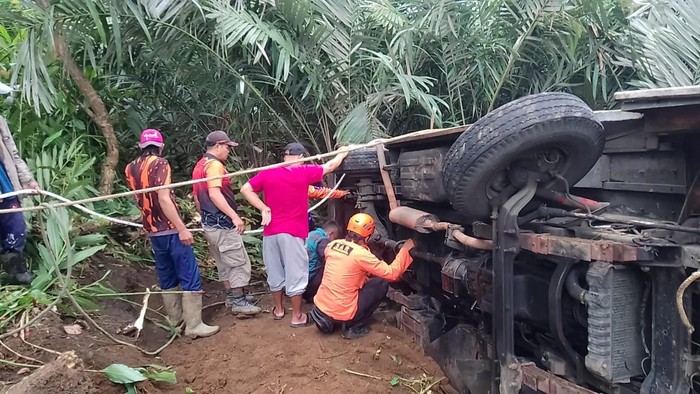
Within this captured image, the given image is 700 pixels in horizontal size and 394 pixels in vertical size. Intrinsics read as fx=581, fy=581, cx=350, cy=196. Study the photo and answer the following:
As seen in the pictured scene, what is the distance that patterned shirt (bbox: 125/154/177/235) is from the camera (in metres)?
4.37

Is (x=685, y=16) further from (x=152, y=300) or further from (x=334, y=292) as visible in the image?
(x=152, y=300)

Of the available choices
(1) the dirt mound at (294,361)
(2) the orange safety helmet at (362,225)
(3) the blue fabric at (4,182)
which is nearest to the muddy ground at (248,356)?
(1) the dirt mound at (294,361)

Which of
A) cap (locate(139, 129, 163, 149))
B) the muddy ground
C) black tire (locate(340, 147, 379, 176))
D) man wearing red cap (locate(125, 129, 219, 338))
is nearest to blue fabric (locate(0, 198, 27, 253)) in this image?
the muddy ground

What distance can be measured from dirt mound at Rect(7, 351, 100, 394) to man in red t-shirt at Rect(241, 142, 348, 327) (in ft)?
5.95

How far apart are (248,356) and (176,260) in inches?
40.0

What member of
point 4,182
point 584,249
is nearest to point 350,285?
point 584,249

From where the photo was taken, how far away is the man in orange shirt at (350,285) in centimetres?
419

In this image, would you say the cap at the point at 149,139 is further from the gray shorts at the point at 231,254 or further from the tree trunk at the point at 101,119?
the tree trunk at the point at 101,119

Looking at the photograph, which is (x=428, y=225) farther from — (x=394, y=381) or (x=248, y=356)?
(x=248, y=356)

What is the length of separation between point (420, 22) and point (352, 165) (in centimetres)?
160

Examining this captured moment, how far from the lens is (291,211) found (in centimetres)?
472

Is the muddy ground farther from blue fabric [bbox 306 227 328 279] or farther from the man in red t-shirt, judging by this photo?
blue fabric [bbox 306 227 328 279]

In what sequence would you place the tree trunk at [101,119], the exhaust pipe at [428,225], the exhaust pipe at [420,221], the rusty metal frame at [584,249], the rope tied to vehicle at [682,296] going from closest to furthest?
the rope tied to vehicle at [682,296], the rusty metal frame at [584,249], the exhaust pipe at [428,225], the exhaust pipe at [420,221], the tree trunk at [101,119]

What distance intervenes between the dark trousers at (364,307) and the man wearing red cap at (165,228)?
93cm
